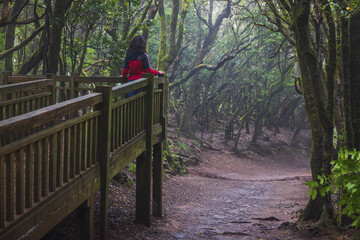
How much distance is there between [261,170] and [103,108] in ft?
61.4

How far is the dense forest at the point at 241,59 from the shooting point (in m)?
7.96

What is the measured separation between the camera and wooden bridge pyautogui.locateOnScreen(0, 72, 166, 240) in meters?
3.57

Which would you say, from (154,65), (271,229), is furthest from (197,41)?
(271,229)

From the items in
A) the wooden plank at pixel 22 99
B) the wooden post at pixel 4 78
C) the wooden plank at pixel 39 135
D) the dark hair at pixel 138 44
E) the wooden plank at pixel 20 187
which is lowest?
the wooden plank at pixel 20 187

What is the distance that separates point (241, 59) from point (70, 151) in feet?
85.6

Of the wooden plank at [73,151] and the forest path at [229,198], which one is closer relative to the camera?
the wooden plank at [73,151]

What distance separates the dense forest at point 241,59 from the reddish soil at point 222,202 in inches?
42.7

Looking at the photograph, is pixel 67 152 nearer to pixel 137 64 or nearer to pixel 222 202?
pixel 137 64

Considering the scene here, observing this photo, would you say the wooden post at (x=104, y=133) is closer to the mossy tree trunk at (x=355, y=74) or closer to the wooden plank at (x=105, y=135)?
the wooden plank at (x=105, y=135)

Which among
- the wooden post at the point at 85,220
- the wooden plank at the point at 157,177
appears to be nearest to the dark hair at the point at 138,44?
the wooden plank at the point at 157,177

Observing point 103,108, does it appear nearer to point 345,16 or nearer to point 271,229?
point 345,16

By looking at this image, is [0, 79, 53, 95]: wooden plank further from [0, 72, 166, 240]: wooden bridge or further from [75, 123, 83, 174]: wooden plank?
[75, 123, 83, 174]: wooden plank

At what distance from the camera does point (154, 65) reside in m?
26.7

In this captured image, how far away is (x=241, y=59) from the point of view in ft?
98.2
